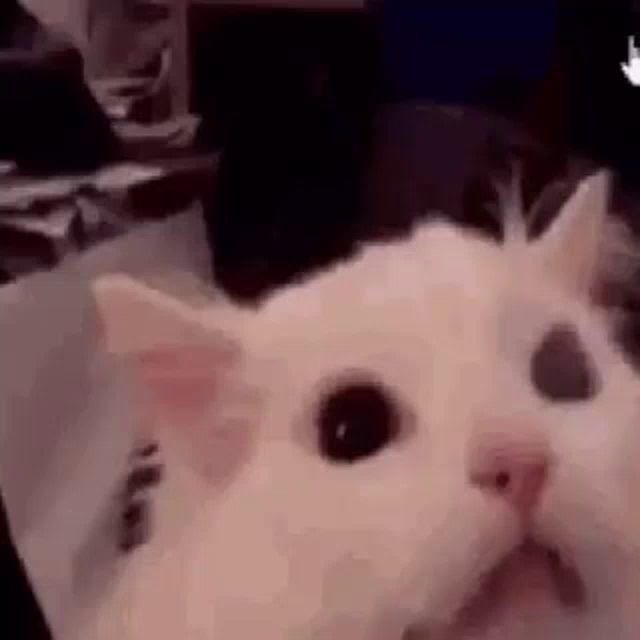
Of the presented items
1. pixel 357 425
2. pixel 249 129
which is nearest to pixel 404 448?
pixel 357 425

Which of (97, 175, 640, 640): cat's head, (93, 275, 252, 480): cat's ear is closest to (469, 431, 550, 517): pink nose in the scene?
(97, 175, 640, 640): cat's head

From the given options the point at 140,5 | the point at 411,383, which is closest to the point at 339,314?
the point at 411,383

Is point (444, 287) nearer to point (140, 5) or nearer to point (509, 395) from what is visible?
point (509, 395)

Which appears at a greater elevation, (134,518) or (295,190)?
(295,190)

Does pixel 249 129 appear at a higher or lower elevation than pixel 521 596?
higher

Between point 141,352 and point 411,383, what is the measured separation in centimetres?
11

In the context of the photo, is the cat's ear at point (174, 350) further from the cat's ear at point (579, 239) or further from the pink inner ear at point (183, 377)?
the cat's ear at point (579, 239)

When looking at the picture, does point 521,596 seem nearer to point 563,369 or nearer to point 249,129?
point 563,369

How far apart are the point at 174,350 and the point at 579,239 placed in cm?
17

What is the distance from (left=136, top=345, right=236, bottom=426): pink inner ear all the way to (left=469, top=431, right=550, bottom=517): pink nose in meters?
0.11

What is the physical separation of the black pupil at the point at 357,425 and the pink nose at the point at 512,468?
1.5 inches

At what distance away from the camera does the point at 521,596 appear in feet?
2.13

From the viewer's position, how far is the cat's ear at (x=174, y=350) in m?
0.65

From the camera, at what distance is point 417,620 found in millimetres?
643
